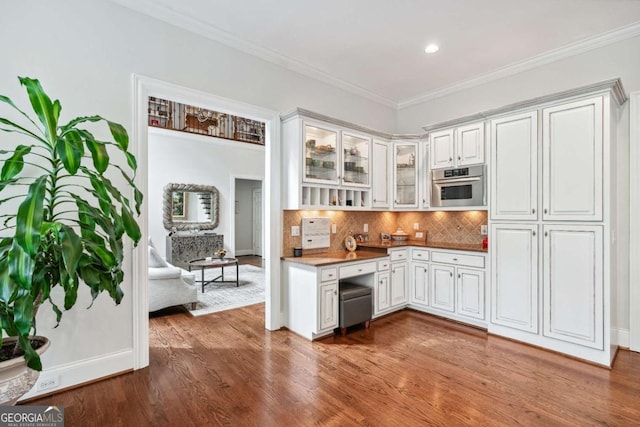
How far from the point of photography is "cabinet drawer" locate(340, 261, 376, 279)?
11.8 ft

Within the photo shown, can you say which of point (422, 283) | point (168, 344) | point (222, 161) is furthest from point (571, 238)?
point (222, 161)

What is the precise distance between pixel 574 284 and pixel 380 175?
248 centimetres

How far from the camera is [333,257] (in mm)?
3779

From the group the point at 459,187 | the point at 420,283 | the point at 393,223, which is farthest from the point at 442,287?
the point at 393,223

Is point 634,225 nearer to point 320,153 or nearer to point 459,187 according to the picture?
point 459,187

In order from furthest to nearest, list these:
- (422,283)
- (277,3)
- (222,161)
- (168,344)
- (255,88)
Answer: (222,161)
(422,283)
(255,88)
(168,344)
(277,3)

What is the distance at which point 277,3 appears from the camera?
2.81 metres

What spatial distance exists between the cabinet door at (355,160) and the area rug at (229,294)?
7.77 ft

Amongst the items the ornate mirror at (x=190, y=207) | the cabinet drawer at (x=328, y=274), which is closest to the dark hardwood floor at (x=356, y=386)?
the cabinet drawer at (x=328, y=274)

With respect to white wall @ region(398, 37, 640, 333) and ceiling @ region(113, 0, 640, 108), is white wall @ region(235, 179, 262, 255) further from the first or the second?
white wall @ region(398, 37, 640, 333)

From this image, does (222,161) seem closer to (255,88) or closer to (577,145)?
(255,88)

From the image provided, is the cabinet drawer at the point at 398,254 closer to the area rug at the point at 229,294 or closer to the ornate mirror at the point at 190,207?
the area rug at the point at 229,294

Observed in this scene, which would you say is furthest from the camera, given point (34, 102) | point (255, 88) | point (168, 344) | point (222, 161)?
point (222, 161)

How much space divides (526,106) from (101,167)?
3.79 meters
